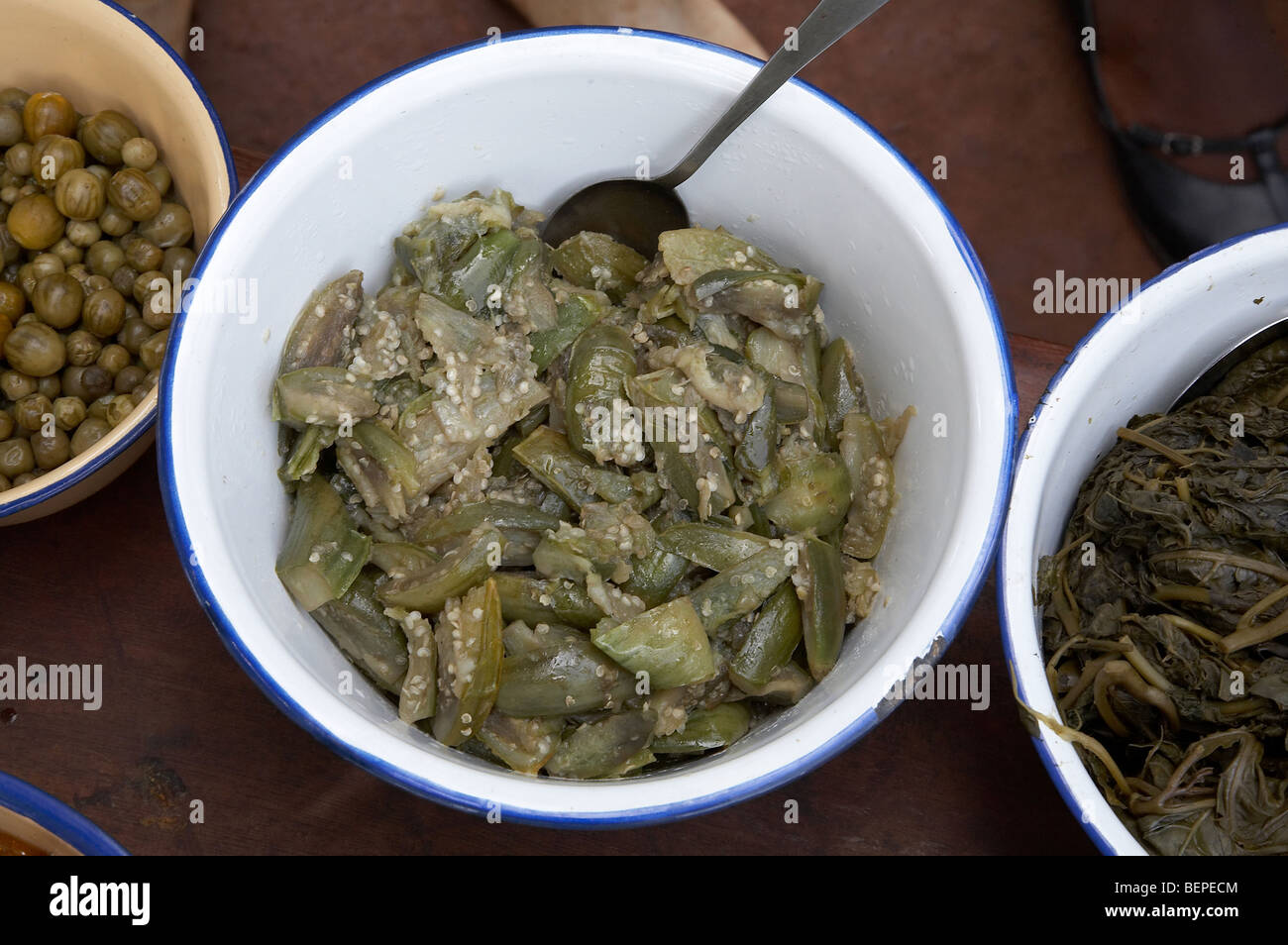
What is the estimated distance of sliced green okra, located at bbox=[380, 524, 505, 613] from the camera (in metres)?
1.24

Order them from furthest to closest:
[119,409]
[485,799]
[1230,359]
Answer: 1. [119,409]
2. [1230,359]
3. [485,799]

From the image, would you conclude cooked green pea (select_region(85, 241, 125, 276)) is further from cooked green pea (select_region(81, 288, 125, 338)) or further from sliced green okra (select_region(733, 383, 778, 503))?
sliced green okra (select_region(733, 383, 778, 503))

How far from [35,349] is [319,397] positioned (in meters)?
0.61

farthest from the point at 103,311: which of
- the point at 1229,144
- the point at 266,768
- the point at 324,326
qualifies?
the point at 1229,144

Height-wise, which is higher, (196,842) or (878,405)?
(878,405)

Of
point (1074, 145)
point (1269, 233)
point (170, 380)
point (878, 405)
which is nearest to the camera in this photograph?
point (170, 380)

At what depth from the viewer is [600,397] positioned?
1326 mm

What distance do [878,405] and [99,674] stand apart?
47.1 inches

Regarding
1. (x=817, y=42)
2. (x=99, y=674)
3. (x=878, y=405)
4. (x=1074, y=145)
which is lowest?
(x=99, y=674)

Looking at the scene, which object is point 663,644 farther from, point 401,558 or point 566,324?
point 566,324

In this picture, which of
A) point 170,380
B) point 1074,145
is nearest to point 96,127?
point 170,380

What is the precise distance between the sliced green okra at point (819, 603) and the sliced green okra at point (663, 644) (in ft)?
0.43

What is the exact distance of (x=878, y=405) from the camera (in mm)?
1428
